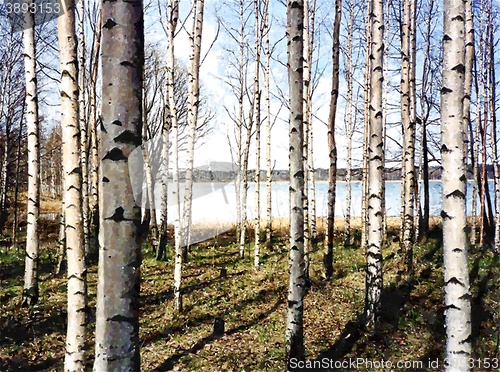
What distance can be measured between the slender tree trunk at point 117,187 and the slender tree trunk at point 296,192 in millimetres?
2964

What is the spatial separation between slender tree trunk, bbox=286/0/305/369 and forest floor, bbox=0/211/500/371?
672 mm

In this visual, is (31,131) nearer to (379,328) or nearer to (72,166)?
(72,166)

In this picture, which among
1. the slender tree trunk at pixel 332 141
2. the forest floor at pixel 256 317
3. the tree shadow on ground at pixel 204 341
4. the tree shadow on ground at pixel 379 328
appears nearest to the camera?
the tree shadow on ground at pixel 204 341

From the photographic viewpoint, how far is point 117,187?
1.79 metres

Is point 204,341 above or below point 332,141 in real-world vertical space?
below

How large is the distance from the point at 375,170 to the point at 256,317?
11.5 ft

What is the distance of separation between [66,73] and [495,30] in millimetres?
14951

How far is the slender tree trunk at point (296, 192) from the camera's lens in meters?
4.50

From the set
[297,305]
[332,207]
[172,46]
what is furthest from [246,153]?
[297,305]

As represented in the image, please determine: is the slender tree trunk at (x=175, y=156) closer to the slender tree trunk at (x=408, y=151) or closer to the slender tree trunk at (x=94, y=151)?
the slender tree trunk at (x=94, y=151)

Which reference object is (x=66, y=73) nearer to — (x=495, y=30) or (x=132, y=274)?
(x=132, y=274)

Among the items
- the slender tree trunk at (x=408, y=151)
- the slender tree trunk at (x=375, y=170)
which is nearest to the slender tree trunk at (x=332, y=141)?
the slender tree trunk at (x=408, y=151)

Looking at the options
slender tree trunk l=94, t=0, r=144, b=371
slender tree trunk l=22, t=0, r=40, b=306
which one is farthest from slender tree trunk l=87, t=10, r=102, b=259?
slender tree trunk l=94, t=0, r=144, b=371

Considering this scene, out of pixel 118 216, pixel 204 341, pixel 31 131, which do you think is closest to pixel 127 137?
pixel 118 216
